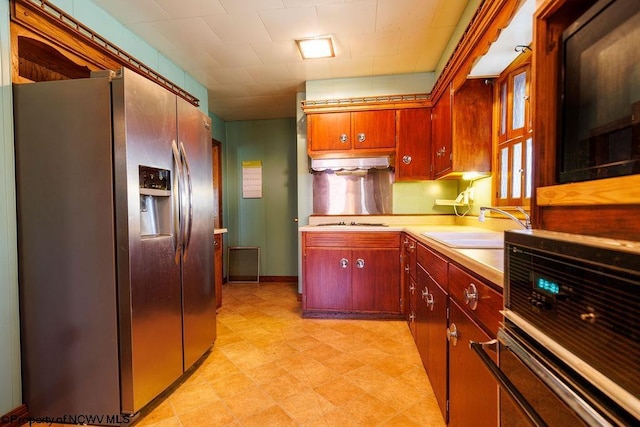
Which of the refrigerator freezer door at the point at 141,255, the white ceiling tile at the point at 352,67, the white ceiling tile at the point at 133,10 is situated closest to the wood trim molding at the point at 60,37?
the white ceiling tile at the point at 133,10

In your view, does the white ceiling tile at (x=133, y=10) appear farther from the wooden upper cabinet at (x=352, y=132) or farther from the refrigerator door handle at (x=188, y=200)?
the wooden upper cabinet at (x=352, y=132)

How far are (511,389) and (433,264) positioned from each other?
97 centimetres

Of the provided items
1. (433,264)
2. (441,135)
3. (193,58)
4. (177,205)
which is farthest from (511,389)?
(193,58)

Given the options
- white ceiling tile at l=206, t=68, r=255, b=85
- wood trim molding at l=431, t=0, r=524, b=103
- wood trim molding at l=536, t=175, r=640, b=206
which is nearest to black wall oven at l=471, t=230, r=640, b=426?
wood trim molding at l=536, t=175, r=640, b=206

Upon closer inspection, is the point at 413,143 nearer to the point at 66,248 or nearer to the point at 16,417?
the point at 66,248

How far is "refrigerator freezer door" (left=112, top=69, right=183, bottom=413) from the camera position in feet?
4.66

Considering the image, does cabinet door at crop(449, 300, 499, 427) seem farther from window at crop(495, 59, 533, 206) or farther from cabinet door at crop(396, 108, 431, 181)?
cabinet door at crop(396, 108, 431, 181)

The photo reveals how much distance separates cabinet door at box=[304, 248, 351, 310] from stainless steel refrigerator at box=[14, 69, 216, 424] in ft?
5.03

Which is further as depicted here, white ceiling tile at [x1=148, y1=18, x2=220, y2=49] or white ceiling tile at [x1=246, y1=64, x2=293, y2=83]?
white ceiling tile at [x1=246, y1=64, x2=293, y2=83]

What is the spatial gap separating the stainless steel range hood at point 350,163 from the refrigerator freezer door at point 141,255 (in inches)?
72.9

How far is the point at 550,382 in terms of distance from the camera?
53cm

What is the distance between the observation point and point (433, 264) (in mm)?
1615

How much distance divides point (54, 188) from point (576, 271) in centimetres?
212

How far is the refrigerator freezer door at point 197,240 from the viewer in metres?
1.83
